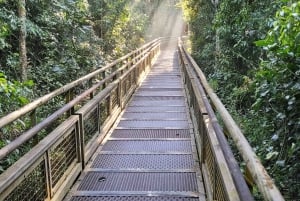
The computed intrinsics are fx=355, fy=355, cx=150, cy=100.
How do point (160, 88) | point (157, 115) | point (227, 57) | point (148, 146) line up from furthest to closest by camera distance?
point (160, 88)
point (227, 57)
point (157, 115)
point (148, 146)

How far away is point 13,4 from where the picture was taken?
8.73 meters

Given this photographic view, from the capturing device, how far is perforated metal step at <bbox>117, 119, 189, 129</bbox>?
621 centimetres

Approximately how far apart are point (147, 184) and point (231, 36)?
270 inches

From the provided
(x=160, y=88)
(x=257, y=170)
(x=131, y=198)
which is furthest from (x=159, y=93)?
(x=257, y=170)

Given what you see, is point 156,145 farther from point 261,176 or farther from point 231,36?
point 231,36

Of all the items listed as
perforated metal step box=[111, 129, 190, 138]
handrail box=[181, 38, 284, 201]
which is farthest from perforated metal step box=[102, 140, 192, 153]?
handrail box=[181, 38, 284, 201]

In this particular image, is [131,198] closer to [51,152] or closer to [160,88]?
[51,152]

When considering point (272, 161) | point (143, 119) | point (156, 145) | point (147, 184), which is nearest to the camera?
point (147, 184)

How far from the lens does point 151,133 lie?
585cm

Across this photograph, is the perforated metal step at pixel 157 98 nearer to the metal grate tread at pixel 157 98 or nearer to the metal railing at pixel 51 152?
the metal grate tread at pixel 157 98

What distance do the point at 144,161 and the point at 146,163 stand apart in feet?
0.26

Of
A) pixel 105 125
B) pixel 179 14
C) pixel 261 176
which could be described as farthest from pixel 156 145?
pixel 179 14

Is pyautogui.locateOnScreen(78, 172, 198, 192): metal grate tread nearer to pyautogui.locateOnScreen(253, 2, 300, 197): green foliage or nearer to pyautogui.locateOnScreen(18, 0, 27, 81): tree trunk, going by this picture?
pyautogui.locateOnScreen(253, 2, 300, 197): green foliage

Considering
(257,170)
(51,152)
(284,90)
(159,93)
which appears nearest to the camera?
(257,170)
